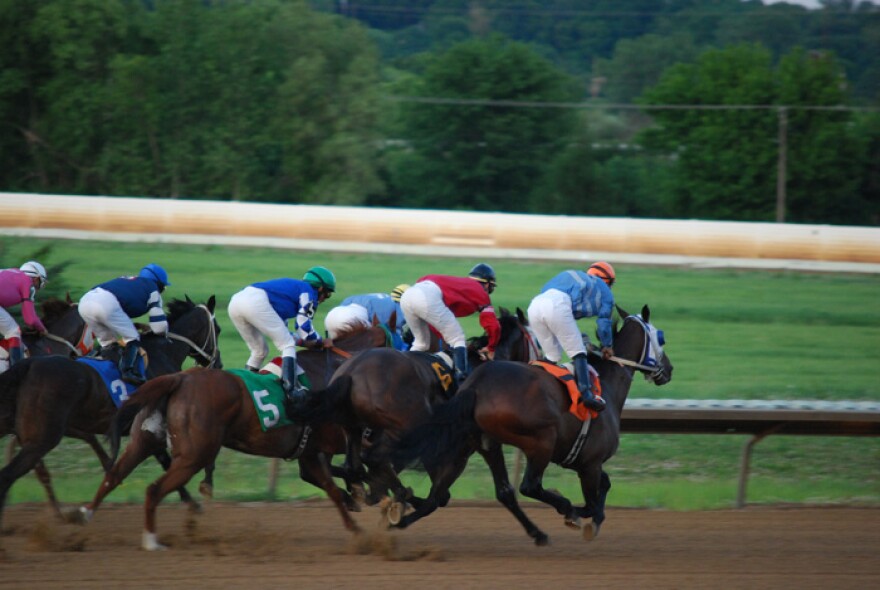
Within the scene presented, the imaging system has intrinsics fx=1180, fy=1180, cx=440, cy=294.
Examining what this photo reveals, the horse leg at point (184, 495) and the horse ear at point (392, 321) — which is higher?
the horse ear at point (392, 321)

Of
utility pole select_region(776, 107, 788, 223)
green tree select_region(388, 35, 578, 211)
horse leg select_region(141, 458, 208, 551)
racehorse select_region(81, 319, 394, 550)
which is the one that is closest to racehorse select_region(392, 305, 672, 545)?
racehorse select_region(81, 319, 394, 550)

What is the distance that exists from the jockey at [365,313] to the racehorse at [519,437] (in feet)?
5.80

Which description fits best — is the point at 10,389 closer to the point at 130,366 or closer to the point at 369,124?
the point at 130,366

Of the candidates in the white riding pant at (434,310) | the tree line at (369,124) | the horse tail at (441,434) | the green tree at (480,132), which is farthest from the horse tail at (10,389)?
the green tree at (480,132)

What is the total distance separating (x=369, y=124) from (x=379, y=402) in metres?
27.8

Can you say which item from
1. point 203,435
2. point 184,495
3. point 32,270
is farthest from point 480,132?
point 203,435

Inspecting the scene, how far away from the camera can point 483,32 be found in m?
77.8

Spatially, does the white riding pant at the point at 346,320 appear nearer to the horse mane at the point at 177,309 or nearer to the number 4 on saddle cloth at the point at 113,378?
the horse mane at the point at 177,309

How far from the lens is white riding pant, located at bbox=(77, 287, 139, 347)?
8789 millimetres

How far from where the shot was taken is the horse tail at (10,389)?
25.8 feet

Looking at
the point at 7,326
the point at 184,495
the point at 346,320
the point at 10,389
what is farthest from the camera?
the point at 346,320

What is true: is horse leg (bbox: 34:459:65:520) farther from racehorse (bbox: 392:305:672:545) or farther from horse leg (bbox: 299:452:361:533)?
racehorse (bbox: 392:305:672:545)

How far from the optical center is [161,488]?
7488mm

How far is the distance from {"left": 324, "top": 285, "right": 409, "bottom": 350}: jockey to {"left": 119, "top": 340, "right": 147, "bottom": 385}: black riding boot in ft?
5.09
